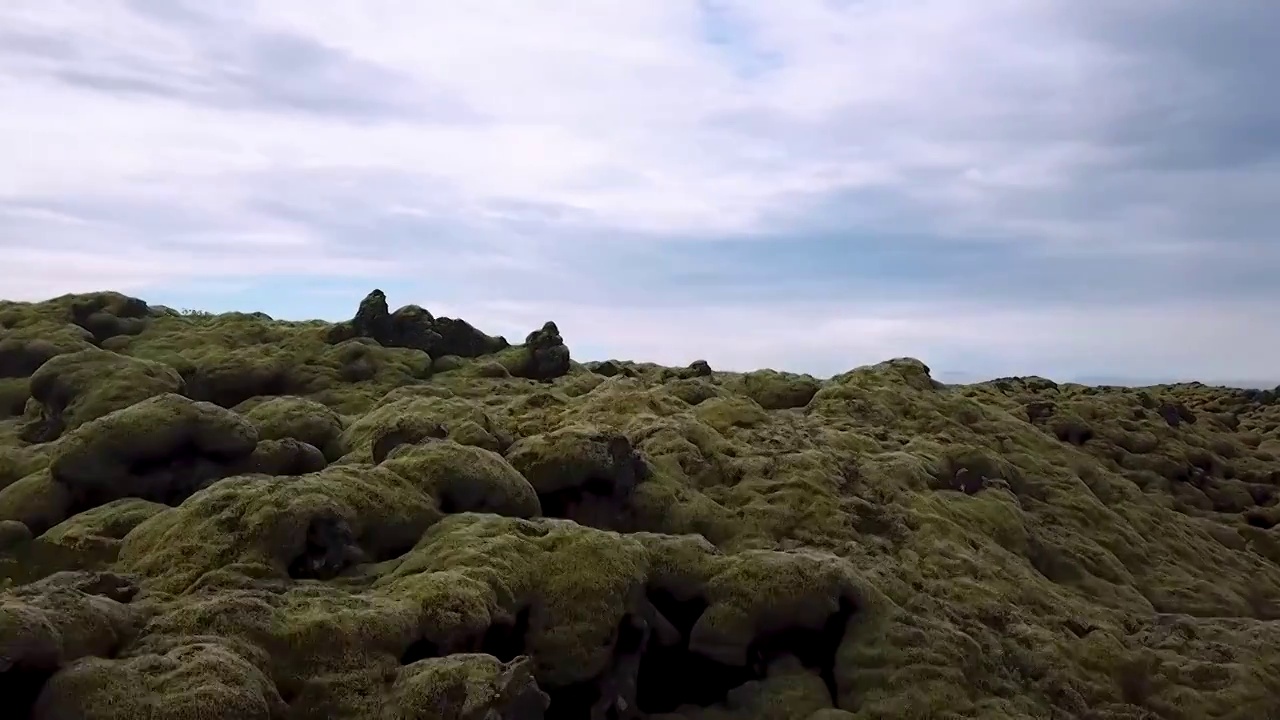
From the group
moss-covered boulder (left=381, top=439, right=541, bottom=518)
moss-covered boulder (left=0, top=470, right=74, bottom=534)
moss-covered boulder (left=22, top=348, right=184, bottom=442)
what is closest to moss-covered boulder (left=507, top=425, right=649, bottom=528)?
moss-covered boulder (left=381, top=439, right=541, bottom=518)

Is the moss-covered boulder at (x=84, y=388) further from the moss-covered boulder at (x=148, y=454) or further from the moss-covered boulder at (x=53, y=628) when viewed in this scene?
the moss-covered boulder at (x=53, y=628)

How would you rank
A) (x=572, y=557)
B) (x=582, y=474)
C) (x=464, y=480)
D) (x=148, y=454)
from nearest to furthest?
(x=572, y=557) → (x=464, y=480) → (x=148, y=454) → (x=582, y=474)

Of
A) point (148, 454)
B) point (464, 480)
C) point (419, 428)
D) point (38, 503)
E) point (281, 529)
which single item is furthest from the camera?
point (419, 428)

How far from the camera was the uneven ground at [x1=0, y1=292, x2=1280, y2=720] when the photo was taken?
43.8ft

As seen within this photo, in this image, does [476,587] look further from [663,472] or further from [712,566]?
[663,472]

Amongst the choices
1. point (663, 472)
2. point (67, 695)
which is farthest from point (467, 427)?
point (67, 695)

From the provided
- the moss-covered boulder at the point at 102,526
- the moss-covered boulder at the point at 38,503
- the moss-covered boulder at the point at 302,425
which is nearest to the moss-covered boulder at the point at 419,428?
the moss-covered boulder at the point at 302,425

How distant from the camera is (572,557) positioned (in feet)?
57.1

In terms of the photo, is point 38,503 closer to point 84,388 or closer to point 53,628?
point 84,388

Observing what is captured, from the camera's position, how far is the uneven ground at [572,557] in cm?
1334

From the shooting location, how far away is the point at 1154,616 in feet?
77.0

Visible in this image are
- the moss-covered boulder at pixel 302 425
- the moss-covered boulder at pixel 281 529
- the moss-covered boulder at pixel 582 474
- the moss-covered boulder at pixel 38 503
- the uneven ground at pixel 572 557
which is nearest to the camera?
the uneven ground at pixel 572 557

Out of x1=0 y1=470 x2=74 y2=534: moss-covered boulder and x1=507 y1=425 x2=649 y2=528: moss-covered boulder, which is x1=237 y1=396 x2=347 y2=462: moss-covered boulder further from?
x1=507 y1=425 x2=649 y2=528: moss-covered boulder

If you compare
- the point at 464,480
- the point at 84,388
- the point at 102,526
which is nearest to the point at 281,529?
the point at 464,480
